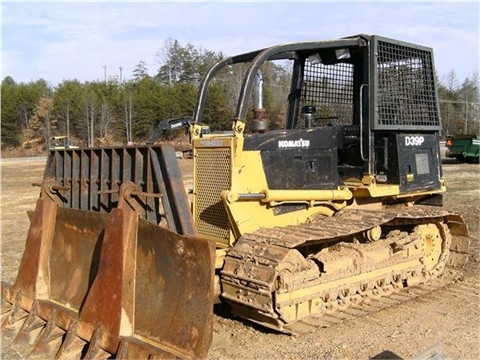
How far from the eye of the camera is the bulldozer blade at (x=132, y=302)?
454 cm

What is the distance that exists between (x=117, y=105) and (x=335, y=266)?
161ft

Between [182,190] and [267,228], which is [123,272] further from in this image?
[267,228]

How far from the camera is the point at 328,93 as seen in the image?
7375 mm

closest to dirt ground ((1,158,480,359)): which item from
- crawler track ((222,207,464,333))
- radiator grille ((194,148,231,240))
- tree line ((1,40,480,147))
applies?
crawler track ((222,207,464,333))

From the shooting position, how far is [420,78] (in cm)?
699

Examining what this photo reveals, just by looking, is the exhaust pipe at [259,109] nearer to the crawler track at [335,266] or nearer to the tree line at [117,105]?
the crawler track at [335,266]

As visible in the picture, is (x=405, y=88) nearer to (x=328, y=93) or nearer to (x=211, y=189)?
(x=328, y=93)

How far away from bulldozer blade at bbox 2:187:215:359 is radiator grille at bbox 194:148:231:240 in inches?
46.7

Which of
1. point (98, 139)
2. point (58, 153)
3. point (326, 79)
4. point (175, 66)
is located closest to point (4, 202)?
point (58, 153)

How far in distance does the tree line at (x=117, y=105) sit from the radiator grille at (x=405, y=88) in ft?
133

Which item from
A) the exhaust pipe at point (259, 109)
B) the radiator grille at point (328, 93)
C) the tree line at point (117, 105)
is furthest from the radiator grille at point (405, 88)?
the tree line at point (117, 105)

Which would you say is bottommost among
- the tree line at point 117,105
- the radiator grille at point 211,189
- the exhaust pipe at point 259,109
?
the radiator grille at point 211,189

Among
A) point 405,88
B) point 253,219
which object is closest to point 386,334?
point 253,219

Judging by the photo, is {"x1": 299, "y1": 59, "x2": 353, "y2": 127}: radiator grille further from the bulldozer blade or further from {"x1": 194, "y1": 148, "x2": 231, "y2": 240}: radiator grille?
the bulldozer blade
